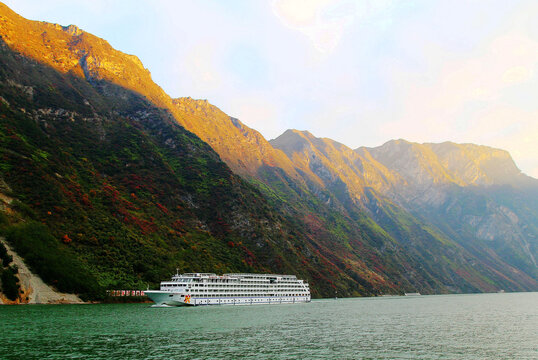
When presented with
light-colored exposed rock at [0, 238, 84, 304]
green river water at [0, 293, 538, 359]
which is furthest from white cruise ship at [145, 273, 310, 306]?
green river water at [0, 293, 538, 359]

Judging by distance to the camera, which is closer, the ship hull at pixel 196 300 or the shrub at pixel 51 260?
the shrub at pixel 51 260

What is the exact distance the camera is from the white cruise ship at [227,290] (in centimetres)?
12988

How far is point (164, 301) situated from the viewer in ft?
423

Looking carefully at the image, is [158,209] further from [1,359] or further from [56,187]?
[1,359]

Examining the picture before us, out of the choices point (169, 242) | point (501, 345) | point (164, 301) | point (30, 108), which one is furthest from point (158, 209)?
point (501, 345)

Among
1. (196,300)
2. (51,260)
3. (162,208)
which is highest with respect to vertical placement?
(162,208)

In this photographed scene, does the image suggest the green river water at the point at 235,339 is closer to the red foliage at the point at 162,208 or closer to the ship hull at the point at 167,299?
the ship hull at the point at 167,299

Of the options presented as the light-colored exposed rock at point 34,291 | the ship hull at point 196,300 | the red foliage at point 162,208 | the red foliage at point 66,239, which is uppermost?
the red foliage at point 162,208

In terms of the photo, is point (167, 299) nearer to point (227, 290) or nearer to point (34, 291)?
point (227, 290)

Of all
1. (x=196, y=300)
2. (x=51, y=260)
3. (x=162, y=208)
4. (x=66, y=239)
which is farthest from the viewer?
(x=162, y=208)

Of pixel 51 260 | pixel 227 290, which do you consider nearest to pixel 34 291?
pixel 51 260

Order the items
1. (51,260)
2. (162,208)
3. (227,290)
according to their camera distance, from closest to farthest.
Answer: (51,260)
(227,290)
(162,208)

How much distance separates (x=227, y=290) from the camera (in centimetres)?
14738

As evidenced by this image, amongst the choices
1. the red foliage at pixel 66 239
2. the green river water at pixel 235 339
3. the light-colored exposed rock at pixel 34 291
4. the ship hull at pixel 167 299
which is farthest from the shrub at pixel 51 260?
the green river water at pixel 235 339
